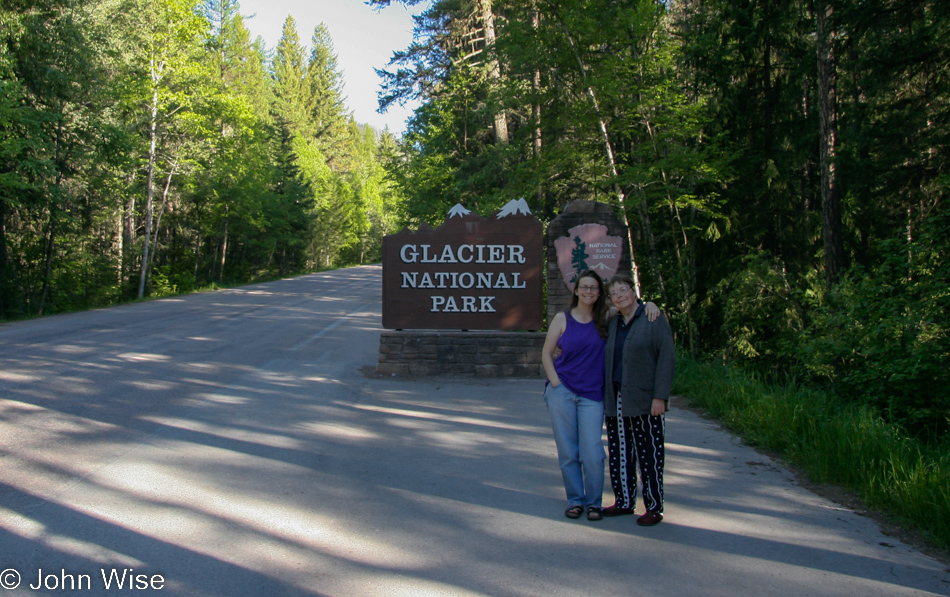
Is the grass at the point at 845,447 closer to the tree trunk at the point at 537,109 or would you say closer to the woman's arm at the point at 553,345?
the woman's arm at the point at 553,345

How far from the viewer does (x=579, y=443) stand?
4.61m

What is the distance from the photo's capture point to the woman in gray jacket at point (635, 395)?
441 centimetres

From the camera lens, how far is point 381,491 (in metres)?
5.00

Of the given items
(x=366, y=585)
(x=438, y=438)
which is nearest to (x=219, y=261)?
(x=438, y=438)

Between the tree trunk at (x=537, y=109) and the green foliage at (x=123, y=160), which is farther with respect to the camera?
the green foliage at (x=123, y=160)

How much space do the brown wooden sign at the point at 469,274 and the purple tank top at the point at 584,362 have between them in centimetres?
568

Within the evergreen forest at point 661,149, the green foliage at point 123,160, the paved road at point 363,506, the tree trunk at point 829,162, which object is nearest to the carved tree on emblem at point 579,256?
the paved road at point 363,506

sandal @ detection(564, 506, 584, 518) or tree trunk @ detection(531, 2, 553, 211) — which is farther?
tree trunk @ detection(531, 2, 553, 211)

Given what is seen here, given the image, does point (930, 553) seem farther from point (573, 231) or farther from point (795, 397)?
point (573, 231)

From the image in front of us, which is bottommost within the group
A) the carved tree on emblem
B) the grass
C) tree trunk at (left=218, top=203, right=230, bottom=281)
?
the grass

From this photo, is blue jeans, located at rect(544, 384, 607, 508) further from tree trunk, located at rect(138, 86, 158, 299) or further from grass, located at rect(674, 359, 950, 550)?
tree trunk, located at rect(138, 86, 158, 299)

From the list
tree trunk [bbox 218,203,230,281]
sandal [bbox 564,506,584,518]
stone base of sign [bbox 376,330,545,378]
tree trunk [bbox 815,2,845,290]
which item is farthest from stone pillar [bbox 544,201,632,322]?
→ tree trunk [bbox 218,203,230,281]

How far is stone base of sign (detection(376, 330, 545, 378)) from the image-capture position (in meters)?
10.0

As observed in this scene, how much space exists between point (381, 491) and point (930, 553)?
360 cm
